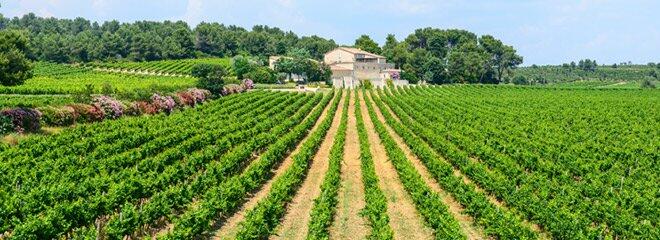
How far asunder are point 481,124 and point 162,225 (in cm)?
3176

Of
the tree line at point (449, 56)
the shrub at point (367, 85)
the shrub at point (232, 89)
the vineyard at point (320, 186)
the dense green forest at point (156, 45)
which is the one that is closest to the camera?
the vineyard at point (320, 186)

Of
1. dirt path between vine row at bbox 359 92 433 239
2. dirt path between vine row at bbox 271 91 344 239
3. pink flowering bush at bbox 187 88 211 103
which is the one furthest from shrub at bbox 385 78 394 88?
dirt path between vine row at bbox 359 92 433 239

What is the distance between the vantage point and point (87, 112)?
37.9 m

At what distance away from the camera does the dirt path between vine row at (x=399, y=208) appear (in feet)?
58.9

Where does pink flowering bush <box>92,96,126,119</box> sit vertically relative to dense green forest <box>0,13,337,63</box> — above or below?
below

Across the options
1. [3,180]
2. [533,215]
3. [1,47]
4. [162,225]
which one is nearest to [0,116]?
[1,47]

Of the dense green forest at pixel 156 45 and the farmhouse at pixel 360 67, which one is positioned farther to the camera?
the dense green forest at pixel 156 45

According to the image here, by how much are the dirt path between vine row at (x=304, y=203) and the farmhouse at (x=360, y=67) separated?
3387 inches

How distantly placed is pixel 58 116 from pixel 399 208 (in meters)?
24.5

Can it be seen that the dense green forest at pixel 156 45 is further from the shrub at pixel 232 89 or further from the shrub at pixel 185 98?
the shrub at pixel 185 98

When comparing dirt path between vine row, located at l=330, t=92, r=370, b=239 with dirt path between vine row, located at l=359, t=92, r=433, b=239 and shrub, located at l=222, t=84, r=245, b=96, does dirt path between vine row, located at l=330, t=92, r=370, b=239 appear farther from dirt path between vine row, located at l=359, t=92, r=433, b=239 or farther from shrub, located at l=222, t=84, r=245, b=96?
shrub, located at l=222, t=84, r=245, b=96

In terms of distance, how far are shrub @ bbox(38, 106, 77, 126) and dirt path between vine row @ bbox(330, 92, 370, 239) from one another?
17885 millimetres

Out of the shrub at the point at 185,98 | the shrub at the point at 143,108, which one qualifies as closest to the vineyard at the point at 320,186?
the shrub at the point at 143,108

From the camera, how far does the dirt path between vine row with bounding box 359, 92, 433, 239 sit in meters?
18.0
